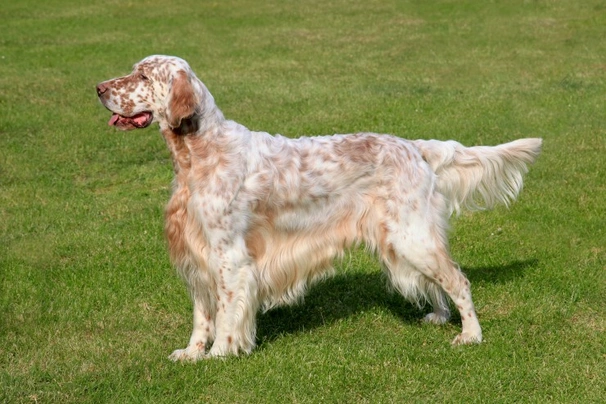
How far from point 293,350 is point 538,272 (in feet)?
7.86

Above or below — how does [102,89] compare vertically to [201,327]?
above

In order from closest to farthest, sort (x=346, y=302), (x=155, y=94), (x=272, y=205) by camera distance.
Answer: (x=155, y=94)
(x=272, y=205)
(x=346, y=302)

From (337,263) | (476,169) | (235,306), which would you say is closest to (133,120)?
(235,306)

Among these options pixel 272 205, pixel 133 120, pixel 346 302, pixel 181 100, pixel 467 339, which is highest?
pixel 181 100

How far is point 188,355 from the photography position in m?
6.11

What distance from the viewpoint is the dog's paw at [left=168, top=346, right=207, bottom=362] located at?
602 centimetres

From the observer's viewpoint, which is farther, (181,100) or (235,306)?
(235,306)

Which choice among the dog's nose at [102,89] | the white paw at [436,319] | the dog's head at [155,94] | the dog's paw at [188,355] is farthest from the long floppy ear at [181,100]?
the white paw at [436,319]

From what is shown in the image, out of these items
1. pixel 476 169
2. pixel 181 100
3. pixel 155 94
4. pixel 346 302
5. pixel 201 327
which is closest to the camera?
pixel 181 100

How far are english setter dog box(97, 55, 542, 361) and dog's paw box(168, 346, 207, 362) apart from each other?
0.05ft

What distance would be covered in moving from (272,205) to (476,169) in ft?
4.91

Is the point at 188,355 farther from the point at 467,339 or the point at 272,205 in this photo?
the point at 467,339

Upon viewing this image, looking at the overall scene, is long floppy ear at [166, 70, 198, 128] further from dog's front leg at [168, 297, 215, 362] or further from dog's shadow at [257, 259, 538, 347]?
dog's shadow at [257, 259, 538, 347]

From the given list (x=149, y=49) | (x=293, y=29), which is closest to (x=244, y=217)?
(x=149, y=49)
